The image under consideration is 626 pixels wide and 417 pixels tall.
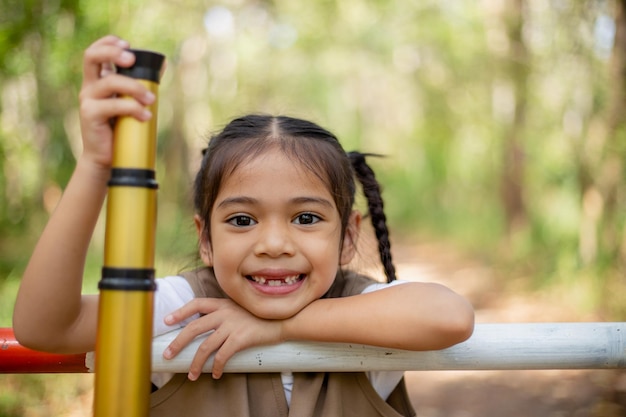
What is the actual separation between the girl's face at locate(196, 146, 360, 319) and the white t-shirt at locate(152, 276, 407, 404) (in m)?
0.16

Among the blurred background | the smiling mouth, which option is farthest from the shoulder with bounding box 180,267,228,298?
the blurred background

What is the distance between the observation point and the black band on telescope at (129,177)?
93 cm

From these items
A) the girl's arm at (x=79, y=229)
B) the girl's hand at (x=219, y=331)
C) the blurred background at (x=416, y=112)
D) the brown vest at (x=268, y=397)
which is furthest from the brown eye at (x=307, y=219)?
the blurred background at (x=416, y=112)

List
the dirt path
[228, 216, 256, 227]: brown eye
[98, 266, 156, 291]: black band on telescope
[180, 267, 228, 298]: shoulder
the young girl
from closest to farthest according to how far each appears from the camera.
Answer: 1. [98, 266, 156, 291]: black band on telescope
2. the young girl
3. [228, 216, 256, 227]: brown eye
4. [180, 267, 228, 298]: shoulder
5. the dirt path

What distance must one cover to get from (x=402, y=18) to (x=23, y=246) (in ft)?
28.1

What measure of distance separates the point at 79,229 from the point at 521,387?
409cm

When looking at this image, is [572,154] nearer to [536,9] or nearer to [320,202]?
[536,9]

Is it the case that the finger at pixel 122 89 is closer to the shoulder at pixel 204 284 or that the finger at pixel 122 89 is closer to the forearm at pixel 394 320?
the forearm at pixel 394 320

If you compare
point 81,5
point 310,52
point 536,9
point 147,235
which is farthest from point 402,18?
point 147,235

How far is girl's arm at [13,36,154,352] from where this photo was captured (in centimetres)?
98

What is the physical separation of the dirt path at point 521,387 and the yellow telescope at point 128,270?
3.35m

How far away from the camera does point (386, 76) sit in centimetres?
1526

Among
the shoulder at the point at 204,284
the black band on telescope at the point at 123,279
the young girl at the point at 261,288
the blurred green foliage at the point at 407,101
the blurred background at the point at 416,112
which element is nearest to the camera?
the black band on telescope at the point at 123,279

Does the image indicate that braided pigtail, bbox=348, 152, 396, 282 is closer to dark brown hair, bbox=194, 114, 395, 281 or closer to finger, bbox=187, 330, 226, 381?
dark brown hair, bbox=194, 114, 395, 281
